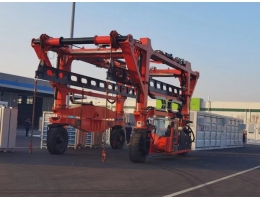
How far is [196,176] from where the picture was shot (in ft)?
38.4

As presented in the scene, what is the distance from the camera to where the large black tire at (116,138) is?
21469mm

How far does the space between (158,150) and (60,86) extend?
16.0 feet

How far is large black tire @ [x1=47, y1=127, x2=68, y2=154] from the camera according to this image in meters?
16.1

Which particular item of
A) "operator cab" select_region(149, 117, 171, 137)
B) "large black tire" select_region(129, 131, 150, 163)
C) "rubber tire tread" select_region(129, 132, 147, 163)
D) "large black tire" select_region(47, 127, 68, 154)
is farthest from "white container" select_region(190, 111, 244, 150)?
"rubber tire tread" select_region(129, 132, 147, 163)

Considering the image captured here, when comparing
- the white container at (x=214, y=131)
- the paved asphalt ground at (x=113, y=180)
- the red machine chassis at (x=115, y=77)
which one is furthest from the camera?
the white container at (x=214, y=131)

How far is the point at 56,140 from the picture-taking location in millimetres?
16281

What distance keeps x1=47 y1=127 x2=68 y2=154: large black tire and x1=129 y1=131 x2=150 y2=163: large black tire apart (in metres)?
3.66

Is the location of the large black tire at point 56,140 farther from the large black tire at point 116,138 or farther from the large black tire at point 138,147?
the large black tire at point 116,138

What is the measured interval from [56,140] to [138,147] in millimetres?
4029

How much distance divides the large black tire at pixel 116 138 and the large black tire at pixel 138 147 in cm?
706

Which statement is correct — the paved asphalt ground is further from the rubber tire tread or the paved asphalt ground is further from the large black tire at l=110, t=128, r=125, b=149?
the large black tire at l=110, t=128, r=125, b=149

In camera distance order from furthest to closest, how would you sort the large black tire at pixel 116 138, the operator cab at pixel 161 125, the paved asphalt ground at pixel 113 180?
the large black tire at pixel 116 138
the operator cab at pixel 161 125
the paved asphalt ground at pixel 113 180

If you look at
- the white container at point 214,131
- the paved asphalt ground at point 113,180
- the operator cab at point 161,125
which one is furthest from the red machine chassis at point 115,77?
the white container at point 214,131

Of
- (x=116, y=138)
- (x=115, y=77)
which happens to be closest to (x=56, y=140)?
(x=115, y=77)
